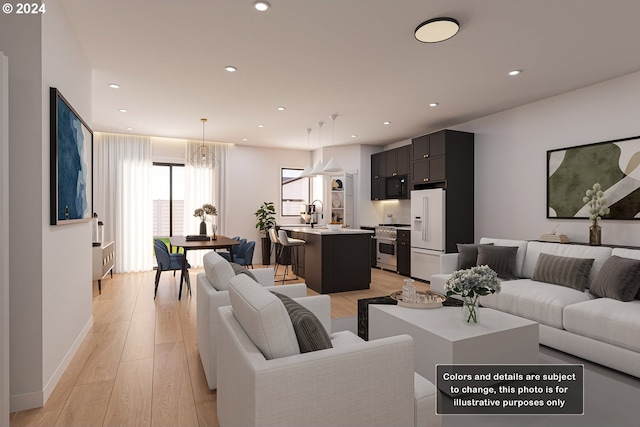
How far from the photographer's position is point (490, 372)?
7.52 feet

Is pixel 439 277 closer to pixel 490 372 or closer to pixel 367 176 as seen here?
pixel 490 372

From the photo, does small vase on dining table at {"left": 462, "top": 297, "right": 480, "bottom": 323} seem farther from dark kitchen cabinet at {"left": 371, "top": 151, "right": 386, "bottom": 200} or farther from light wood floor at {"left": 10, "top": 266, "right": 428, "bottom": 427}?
dark kitchen cabinet at {"left": 371, "top": 151, "right": 386, "bottom": 200}

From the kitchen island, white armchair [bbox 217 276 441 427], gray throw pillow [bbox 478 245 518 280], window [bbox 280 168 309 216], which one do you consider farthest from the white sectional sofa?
window [bbox 280 168 309 216]

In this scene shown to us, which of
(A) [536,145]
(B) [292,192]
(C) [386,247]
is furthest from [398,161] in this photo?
(B) [292,192]

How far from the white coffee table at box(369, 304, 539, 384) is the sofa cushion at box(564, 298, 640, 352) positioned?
0.66 meters

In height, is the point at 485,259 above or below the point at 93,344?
above

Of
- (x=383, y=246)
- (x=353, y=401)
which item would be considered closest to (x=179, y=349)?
(x=353, y=401)

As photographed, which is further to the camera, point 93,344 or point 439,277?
point 439,277

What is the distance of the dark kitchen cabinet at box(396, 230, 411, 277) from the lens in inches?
254

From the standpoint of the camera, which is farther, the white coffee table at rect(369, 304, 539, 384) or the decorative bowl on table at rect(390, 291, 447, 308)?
the decorative bowl on table at rect(390, 291, 447, 308)

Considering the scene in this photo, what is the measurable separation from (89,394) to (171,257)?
117 inches

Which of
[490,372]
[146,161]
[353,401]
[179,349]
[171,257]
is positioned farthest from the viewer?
[146,161]

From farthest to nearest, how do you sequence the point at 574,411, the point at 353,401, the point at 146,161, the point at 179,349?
the point at 146,161, the point at 179,349, the point at 574,411, the point at 353,401

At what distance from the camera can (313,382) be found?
1.30m
